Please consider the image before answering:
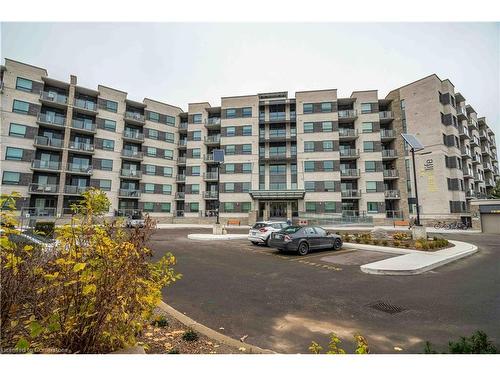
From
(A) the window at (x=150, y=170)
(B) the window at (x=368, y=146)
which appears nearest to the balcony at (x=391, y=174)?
(B) the window at (x=368, y=146)

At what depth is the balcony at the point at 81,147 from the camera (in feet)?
116

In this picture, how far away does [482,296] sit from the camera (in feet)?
20.5

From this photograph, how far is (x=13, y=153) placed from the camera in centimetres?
3162

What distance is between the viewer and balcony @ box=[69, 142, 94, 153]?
116 feet

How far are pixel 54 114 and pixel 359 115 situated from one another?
155ft

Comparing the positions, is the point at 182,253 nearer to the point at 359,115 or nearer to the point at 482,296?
the point at 482,296

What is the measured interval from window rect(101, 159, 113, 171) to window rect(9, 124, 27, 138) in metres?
9.68

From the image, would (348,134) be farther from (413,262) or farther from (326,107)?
(413,262)

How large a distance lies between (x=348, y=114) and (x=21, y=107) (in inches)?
1887

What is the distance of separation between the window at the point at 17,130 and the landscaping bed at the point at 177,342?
41.6 metres

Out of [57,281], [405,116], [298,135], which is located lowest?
[57,281]

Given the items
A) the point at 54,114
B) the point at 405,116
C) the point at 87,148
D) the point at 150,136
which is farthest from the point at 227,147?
the point at 405,116

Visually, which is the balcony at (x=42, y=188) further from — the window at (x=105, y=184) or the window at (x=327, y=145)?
the window at (x=327, y=145)

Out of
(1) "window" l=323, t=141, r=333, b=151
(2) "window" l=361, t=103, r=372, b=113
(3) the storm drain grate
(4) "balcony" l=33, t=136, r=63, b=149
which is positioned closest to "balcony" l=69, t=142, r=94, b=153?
(4) "balcony" l=33, t=136, r=63, b=149
